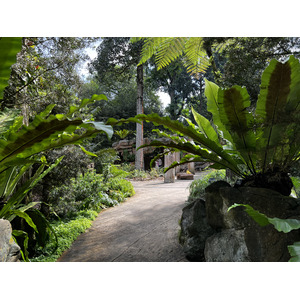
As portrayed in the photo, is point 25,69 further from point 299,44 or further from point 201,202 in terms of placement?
point 299,44

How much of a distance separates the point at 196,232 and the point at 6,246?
3.28 feet

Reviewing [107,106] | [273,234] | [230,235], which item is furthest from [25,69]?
[273,234]

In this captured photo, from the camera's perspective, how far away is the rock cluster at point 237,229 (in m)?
1.09

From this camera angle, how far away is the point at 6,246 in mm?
980

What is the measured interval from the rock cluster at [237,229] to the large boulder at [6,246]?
3.03ft

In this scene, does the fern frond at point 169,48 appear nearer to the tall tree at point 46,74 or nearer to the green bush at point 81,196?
the tall tree at point 46,74

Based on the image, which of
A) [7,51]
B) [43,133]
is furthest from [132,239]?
[7,51]

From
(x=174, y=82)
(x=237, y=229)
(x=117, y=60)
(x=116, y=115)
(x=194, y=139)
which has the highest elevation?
(x=117, y=60)

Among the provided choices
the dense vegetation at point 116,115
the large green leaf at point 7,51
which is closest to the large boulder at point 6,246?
the dense vegetation at point 116,115

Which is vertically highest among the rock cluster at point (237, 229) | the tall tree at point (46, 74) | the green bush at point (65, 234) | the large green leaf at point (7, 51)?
the tall tree at point (46, 74)

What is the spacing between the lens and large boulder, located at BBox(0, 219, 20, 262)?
952 millimetres

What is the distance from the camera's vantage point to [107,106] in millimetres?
3395

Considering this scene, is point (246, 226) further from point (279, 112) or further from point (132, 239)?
point (132, 239)

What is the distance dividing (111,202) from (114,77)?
1.49 meters
